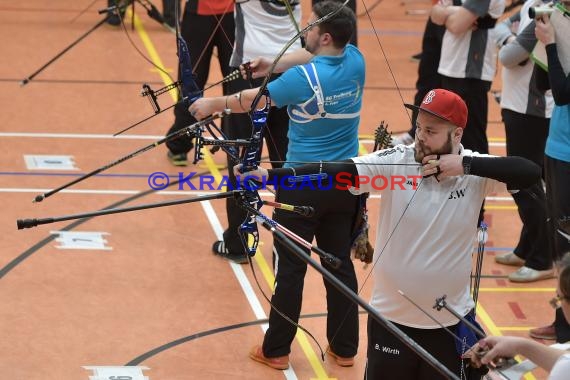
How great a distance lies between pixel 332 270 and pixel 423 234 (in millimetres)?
1438

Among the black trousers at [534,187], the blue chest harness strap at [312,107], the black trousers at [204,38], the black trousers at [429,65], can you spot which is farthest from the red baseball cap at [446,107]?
the black trousers at [429,65]

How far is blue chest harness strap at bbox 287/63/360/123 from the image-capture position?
504cm

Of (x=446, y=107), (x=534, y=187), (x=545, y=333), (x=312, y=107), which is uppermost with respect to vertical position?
(x=446, y=107)

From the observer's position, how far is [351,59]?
5.18 metres

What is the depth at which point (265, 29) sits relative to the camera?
21.9 feet

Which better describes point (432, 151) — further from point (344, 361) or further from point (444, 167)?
point (344, 361)

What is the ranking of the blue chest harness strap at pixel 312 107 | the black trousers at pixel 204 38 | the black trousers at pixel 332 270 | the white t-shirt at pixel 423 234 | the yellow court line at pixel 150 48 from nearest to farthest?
1. the white t-shirt at pixel 423 234
2. the blue chest harness strap at pixel 312 107
3. the black trousers at pixel 332 270
4. the black trousers at pixel 204 38
5. the yellow court line at pixel 150 48

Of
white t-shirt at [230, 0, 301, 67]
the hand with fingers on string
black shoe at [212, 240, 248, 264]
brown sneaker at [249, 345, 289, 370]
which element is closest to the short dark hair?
the hand with fingers on string

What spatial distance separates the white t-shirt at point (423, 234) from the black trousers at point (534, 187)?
2.54 m

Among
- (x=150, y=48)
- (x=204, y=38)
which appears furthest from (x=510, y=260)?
(x=150, y=48)

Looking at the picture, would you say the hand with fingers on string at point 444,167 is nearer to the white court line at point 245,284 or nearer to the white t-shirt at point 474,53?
the white court line at point 245,284

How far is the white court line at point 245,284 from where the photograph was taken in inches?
219

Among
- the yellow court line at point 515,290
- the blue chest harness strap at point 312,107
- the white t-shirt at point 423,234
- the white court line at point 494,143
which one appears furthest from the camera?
the white court line at point 494,143

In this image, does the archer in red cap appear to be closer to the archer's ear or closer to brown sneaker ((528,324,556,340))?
the archer's ear
